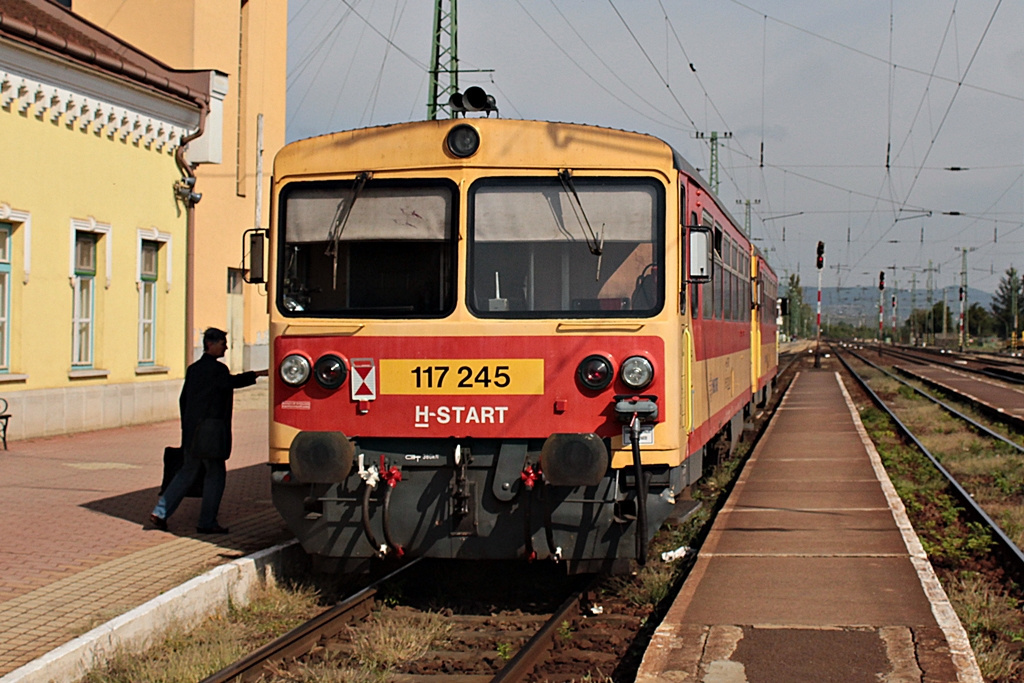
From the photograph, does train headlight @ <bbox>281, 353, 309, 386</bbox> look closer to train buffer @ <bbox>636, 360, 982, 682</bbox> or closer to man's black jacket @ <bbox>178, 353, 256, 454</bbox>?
man's black jacket @ <bbox>178, 353, 256, 454</bbox>

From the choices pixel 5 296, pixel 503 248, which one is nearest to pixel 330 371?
pixel 503 248

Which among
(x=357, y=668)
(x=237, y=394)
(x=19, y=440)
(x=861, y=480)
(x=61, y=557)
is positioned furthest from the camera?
(x=237, y=394)

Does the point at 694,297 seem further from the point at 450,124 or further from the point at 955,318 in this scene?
the point at 955,318

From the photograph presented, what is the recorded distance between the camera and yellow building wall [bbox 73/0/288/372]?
910 inches

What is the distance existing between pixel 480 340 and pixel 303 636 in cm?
195

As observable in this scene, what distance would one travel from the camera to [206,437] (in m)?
8.86

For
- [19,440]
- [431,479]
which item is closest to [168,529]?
[431,479]

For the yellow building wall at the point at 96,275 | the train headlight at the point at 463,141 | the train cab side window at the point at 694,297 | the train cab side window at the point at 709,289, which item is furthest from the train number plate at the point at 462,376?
the yellow building wall at the point at 96,275

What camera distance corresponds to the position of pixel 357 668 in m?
6.11

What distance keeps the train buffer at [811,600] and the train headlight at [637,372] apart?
128 cm

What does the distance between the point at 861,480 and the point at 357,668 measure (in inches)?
306

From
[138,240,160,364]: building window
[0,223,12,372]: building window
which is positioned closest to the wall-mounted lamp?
[138,240,160,364]: building window

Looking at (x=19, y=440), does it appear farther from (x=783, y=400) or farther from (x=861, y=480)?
(x=783, y=400)

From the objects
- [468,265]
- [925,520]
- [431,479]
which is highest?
[468,265]
